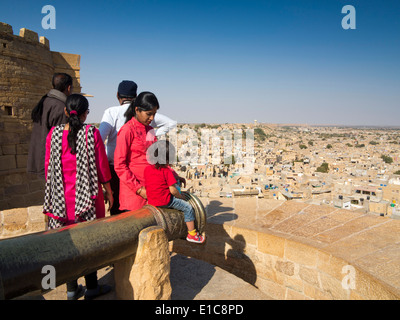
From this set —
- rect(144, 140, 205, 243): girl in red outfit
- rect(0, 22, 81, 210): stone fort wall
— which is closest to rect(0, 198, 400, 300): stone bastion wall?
rect(144, 140, 205, 243): girl in red outfit

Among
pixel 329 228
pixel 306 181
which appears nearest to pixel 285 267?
pixel 329 228

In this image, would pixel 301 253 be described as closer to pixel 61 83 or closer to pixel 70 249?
pixel 70 249

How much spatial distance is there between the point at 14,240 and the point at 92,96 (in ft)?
29.9

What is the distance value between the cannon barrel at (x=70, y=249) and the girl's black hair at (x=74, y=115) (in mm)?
542

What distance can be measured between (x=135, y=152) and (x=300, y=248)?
5.42 feet

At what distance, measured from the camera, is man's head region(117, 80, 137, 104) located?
2.45m

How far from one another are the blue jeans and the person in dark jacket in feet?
3.27

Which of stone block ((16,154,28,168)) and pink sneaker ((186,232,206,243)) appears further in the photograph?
stone block ((16,154,28,168))

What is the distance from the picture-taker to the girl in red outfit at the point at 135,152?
2096 millimetres

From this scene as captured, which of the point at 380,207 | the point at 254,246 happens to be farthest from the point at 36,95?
the point at 380,207

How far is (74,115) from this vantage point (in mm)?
1897

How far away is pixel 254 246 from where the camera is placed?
2920 mm

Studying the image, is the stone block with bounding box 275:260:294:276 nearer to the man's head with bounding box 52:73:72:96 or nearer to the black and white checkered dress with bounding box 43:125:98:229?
the black and white checkered dress with bounding box 43:125:98:229
